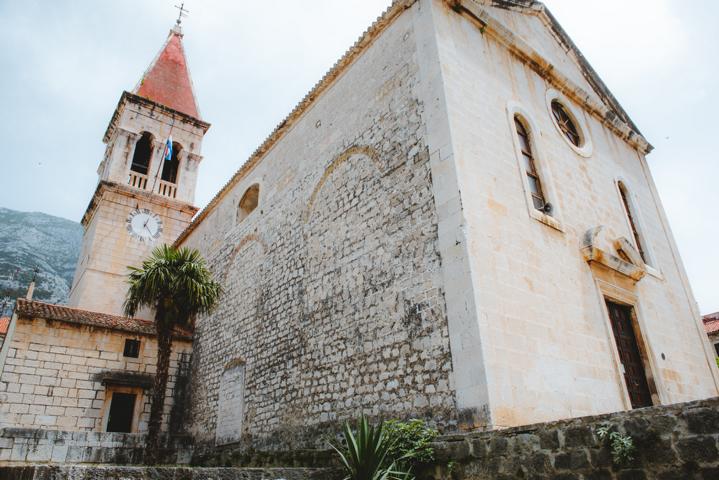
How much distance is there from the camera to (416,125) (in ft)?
25.5

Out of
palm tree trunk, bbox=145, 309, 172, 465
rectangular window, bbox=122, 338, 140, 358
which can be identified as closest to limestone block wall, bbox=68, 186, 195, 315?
rectangular window, bbox=122, 338, 140, 358

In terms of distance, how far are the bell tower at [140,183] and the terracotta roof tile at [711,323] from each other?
2744 centimetres

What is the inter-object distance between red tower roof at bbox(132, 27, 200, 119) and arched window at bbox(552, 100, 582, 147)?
698 inches

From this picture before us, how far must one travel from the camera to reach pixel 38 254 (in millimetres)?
71250

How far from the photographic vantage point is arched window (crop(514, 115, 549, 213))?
8188 millimetres

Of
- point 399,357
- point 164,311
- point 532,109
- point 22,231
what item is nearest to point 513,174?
point 532,109

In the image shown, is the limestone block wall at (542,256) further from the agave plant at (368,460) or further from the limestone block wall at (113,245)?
the limestone block wall at (113,245)

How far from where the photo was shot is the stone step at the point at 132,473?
131 inches

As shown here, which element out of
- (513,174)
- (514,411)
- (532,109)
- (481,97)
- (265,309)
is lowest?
(514,411)

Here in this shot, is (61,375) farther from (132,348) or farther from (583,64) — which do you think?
(583,64)

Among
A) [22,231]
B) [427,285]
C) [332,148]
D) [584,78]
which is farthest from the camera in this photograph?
[22,231]

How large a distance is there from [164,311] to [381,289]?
6.50m

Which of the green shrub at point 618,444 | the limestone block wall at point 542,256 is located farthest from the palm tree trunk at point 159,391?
the green shrub at point 618,444

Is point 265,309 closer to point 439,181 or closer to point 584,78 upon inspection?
point 439,181
